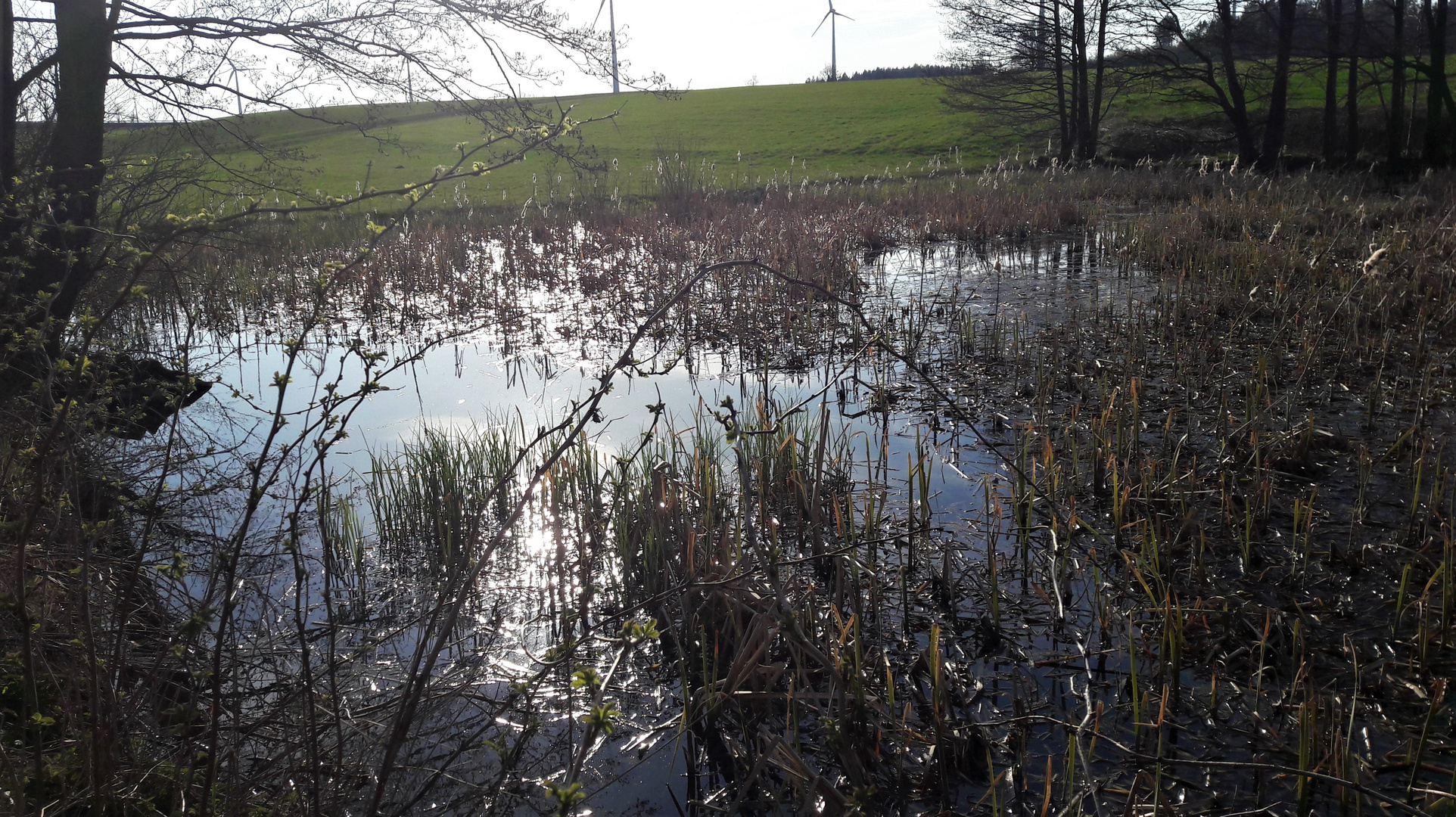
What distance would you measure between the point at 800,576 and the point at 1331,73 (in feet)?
84.1

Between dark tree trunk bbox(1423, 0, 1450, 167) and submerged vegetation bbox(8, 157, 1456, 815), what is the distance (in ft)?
55.6

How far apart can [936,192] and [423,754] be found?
15.7 metres

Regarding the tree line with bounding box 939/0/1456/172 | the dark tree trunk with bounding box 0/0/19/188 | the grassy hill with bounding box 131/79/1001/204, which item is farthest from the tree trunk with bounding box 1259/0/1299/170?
the dark tree trunk with bounding box 0/0/19/188

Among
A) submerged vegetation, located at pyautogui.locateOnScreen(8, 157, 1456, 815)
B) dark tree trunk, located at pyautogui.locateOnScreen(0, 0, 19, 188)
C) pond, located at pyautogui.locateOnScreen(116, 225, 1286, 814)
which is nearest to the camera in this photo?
submerged vegetation, located at pyautogui.locateOnScreen(8, 157, 1456, 815)

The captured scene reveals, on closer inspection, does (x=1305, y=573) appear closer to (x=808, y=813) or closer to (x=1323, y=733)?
(x=1323, y=733)

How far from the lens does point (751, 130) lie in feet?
135

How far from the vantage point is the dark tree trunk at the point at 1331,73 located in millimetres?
20938

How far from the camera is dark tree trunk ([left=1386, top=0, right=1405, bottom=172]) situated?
20.1 meters

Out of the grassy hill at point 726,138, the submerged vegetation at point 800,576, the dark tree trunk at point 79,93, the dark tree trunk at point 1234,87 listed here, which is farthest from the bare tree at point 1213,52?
the dark tree trunk at point 79,93

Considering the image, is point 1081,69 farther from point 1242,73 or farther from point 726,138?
point 726,138

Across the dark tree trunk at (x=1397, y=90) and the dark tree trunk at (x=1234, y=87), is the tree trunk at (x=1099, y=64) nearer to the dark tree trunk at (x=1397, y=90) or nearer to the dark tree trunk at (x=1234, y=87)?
the dark tree trunk at (x=1234, y=87)

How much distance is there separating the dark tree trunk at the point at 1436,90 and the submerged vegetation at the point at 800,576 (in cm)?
1694

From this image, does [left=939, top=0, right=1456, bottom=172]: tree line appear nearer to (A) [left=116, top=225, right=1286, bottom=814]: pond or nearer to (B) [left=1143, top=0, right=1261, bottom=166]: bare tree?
(B) [left=1143, top=0, right=1261, bottom=166]: bare tree

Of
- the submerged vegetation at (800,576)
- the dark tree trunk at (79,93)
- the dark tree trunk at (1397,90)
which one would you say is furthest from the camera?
the dark tree trunk at (1397,90)
